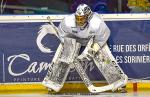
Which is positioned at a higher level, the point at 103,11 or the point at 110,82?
the point at 103,11

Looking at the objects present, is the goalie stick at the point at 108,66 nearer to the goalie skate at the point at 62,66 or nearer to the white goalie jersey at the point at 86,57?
the white goalie jersey at the point at 86,57

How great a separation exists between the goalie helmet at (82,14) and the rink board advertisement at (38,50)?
0.50 m

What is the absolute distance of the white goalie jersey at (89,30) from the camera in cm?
993

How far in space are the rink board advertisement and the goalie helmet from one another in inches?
19.6

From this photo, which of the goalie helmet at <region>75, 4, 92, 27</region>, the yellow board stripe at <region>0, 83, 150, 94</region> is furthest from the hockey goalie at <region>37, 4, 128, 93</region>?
the yellow board stripe at <region>0, 83, 150, 94</region>

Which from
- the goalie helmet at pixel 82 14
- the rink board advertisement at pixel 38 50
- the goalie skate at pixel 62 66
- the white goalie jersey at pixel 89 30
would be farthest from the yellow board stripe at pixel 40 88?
the goalie helmet at pixel 82 14

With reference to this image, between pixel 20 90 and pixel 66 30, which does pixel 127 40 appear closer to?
pixel 66 30

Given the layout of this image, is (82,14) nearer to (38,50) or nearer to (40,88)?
(38,50)

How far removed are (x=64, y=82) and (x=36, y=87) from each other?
40cm

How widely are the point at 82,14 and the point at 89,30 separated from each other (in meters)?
0.24

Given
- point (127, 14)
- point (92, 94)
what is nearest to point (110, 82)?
point (92, 94)

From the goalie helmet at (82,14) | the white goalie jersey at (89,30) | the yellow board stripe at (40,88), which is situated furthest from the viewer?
the yellow board stripe at (40,88)

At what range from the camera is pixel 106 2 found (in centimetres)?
1048

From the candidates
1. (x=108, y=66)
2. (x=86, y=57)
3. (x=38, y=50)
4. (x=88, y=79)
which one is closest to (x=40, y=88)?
(x=38, y=50)
